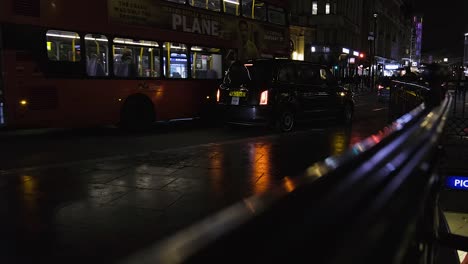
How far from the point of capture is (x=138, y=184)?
20.3 ft

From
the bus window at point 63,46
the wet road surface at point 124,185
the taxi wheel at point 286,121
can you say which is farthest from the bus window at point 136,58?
the taxi wheel at point 286,121

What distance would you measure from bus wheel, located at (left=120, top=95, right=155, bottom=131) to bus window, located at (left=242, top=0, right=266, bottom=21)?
4491 millimetres

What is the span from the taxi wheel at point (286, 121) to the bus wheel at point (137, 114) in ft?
10.6

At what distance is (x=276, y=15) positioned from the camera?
15.6m

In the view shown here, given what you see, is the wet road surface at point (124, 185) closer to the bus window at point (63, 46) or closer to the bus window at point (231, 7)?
the bus window at point (63, 46)

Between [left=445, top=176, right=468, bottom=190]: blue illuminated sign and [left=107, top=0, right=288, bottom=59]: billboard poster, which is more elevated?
[left=107, top=0, right=288, bottom=59]: billboard poster

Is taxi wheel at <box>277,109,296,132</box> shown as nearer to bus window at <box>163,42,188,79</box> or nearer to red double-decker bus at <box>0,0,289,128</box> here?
red double-decker bus at <box>0,0,289,128</box>

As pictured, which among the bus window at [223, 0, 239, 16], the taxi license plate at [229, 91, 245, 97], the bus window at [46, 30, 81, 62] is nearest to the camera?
the bus window at [46, 30, 81, 62]

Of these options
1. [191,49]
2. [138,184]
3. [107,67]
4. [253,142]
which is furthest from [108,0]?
[138,184]

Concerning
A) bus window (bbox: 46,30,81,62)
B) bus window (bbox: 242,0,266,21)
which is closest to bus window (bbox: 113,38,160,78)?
bus window (bbox: 46,30,81,62)

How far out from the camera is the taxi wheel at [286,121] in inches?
460

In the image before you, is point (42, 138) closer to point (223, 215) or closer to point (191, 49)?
point (191, 49)

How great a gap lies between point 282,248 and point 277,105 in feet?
34.8

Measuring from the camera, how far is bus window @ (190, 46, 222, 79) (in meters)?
13.0
